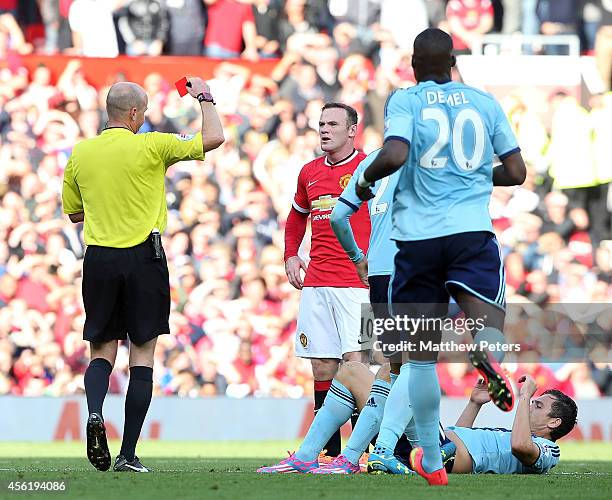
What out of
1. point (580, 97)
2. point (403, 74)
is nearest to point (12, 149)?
point (403, 74)

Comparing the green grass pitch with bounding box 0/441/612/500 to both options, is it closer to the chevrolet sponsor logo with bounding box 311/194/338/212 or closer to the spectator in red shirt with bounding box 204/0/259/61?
the chevrolet sponsor logo with bounding box 311/194/338/212

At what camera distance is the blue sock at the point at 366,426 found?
6.81m

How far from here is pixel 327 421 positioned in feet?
22.0

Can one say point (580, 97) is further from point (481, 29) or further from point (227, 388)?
point (227, 388)

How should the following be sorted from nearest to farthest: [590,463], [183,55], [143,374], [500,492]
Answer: [500,492] → [143,374] → [590,463] → [183,55]

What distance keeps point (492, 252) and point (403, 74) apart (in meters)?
8.68

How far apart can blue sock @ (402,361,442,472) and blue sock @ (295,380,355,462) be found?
1098mm

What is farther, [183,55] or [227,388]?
[183,55]

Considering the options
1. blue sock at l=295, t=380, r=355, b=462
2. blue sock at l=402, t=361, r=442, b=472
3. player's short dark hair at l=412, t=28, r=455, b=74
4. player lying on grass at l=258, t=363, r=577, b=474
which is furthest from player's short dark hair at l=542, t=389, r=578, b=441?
player's short dark hair at l=412, t=28, r=455, b=74

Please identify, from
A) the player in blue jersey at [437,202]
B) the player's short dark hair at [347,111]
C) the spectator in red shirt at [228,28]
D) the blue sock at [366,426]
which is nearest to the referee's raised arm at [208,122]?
the player in blue jersey at [437,202]

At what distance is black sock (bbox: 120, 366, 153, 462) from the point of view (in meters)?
6.72

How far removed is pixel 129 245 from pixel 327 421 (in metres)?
1.42

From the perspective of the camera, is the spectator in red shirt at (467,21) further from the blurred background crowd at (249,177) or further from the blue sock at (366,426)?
the blue sock at (366,426)

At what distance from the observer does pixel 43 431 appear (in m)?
12.4
